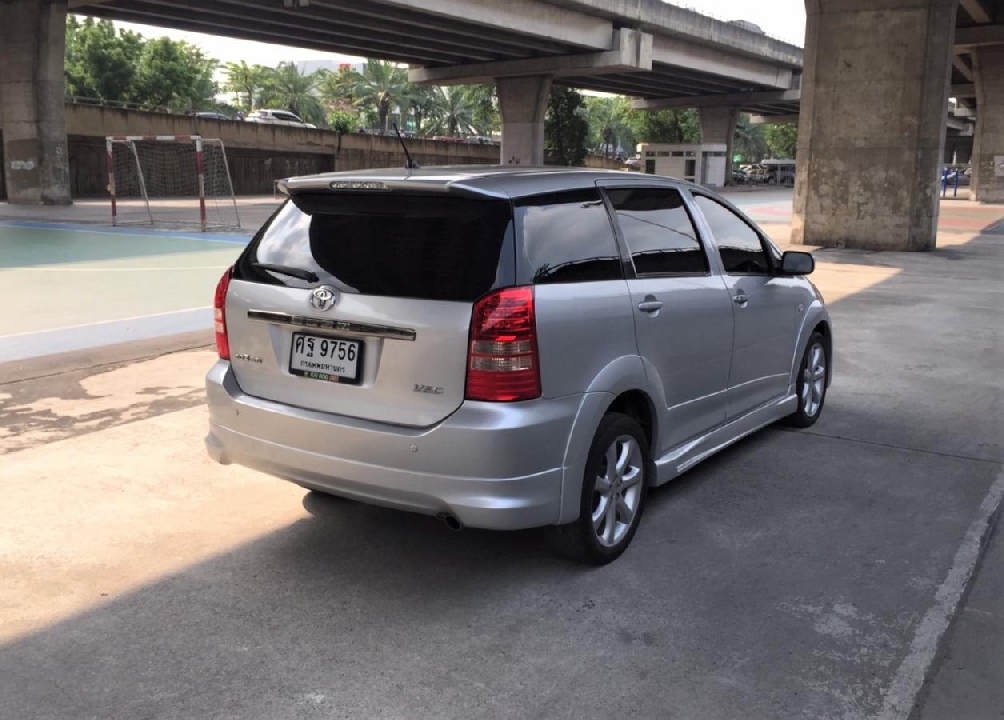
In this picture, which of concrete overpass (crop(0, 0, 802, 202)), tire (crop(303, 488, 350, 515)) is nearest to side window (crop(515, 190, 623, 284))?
tire (crop(303, 488, 350, 515))

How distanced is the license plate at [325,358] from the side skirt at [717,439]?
5.11ft

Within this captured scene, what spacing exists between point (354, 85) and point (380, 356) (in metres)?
102

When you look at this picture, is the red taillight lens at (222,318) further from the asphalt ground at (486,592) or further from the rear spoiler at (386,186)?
the asphalt ground at (486,592)

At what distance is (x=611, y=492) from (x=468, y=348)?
103cm

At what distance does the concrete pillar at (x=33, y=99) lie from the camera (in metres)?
31.4

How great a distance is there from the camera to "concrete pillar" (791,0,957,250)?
1883 centimetres

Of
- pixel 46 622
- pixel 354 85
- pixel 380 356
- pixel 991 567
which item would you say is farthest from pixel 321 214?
pixel 354 85

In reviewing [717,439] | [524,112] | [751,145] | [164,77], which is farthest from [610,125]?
[717,439]

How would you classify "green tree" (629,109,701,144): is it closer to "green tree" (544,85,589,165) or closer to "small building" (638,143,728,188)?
"small building" (638,143,728,188)

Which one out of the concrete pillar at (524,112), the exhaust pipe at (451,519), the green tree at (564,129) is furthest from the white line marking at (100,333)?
the green tree at (564,129)

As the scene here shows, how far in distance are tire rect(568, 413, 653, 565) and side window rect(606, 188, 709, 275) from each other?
0.78 meters

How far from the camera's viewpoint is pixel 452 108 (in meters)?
109

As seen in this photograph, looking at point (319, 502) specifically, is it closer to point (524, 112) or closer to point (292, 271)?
point (292, 271)

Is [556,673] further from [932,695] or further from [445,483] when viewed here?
[932,695]
